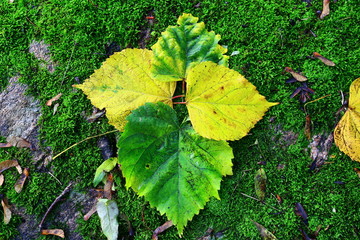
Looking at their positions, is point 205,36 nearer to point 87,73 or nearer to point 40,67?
point 87,73

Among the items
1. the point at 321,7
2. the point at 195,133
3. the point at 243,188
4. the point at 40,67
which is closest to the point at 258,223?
the point at 243,188

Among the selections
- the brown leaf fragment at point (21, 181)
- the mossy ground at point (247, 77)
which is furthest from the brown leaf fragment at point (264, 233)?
the brown leaf fragment at point (21, 181)

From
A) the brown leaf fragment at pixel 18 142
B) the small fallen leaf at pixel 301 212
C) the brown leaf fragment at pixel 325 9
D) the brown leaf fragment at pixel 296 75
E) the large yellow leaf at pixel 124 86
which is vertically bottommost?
the small fallen leaf at pixel 301 212

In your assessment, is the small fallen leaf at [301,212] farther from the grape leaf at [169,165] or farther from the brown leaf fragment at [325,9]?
the brown leaf fragment at [325,9]

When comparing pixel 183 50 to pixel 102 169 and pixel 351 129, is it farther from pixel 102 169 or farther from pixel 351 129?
pixel 351 129

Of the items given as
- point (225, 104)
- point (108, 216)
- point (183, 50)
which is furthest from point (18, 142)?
point (225, 104)

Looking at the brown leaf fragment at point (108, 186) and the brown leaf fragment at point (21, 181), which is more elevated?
the brown leaf fragment at point (21, 181)
